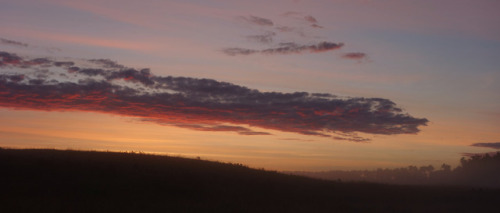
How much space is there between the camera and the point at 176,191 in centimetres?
3256

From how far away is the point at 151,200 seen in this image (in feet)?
94.3

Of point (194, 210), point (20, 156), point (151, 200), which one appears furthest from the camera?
point (20, 156)

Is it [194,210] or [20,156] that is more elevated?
[20,156]

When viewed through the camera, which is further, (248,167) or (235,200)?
(248,167)

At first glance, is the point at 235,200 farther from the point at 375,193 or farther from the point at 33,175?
the point at 375,193

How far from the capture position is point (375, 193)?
4228 centimetres

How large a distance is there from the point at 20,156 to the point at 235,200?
20207mm

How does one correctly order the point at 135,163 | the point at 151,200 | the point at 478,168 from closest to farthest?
the point at 151,200 → the point at 135,163 → the point at 478,168

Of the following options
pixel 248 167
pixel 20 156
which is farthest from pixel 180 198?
pixel 248 167

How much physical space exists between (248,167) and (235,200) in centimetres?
1973

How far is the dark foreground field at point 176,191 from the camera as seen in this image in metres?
26.7

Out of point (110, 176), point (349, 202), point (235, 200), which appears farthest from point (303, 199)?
point (110, 176)

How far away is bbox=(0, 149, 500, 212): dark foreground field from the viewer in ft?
87.7

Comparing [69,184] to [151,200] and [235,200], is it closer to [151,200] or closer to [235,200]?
[151,200]
